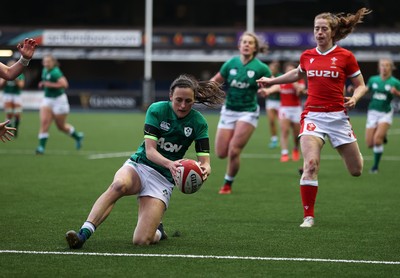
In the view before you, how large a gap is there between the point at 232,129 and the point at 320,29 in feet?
11.9

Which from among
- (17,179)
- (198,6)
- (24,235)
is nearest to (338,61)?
(24,235)

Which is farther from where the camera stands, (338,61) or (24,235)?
(338,61)

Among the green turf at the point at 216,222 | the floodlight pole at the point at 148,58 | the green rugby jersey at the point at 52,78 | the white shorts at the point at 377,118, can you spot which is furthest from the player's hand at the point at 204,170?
the floodlight pole at the point at 148,58

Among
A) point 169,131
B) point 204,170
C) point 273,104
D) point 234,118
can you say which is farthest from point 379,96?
point 204,170

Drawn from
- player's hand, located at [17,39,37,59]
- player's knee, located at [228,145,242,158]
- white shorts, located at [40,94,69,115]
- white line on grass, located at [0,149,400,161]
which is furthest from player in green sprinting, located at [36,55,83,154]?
player's hand, located at [17,39,37,59]

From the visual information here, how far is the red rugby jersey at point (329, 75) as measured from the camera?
10.2 metres

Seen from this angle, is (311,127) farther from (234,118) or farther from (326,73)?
(234,118)

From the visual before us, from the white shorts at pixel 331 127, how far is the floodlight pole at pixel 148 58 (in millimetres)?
30759

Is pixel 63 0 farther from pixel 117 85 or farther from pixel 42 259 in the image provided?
pixel 42 259

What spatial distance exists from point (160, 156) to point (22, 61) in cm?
176

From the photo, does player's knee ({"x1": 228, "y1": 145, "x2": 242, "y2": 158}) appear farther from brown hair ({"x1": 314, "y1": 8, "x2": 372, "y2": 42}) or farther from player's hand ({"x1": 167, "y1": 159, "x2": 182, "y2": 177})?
player's hand ({"x1": 167, "y1": 159, "x2": 182, "y2": 177})

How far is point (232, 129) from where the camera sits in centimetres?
1344

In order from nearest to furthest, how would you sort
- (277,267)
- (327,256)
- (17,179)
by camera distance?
(277,267)
(327,256)
(17,179)

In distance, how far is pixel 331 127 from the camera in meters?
10.2
